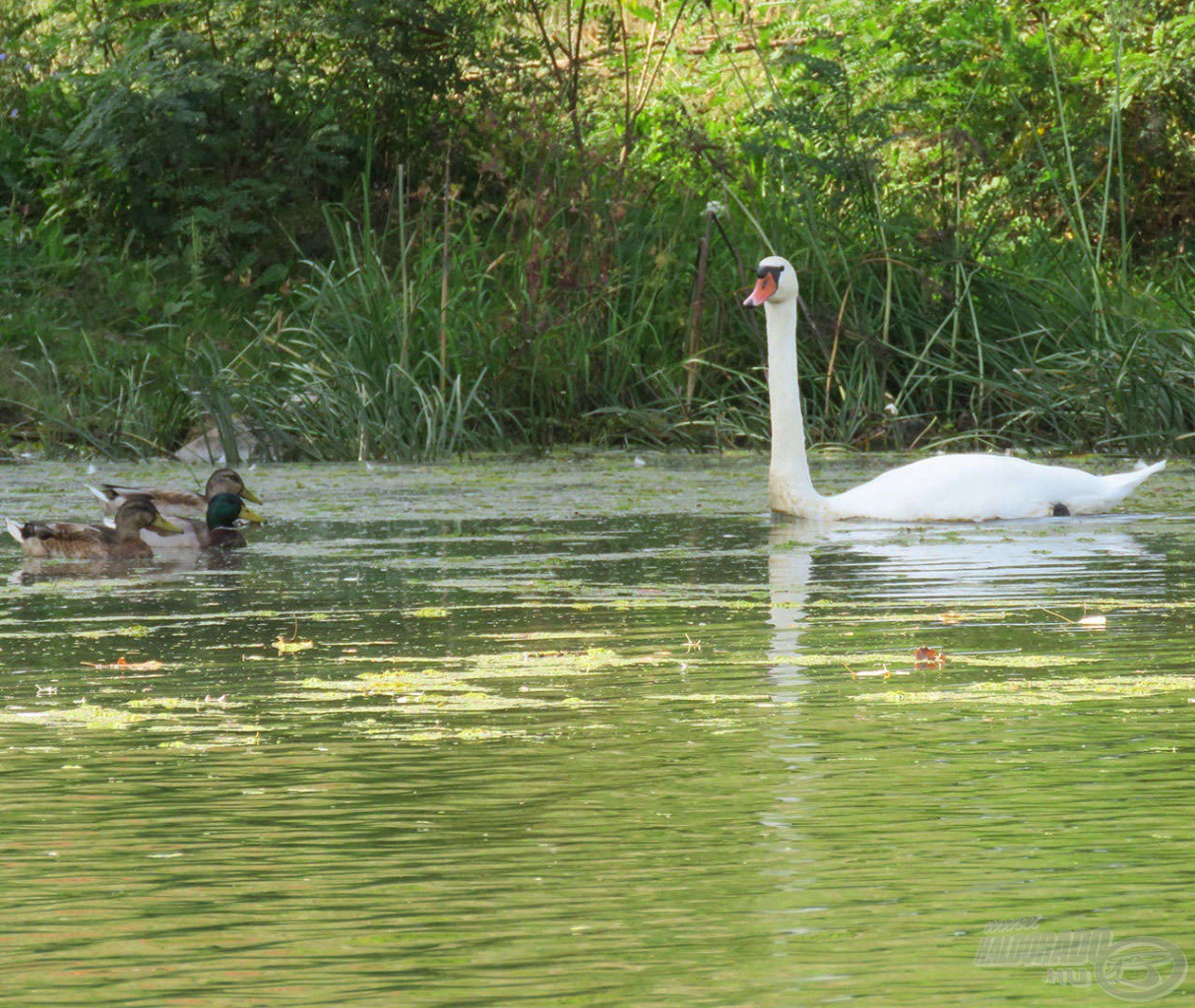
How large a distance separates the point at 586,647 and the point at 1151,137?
1162 cm

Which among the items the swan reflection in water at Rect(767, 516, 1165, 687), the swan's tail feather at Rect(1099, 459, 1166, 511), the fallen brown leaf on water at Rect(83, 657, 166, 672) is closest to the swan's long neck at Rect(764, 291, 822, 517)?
the swan reflection in water at Rect(767, 516, 1165, 687)

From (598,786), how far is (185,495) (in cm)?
590

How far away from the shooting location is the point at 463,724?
12.9 ft

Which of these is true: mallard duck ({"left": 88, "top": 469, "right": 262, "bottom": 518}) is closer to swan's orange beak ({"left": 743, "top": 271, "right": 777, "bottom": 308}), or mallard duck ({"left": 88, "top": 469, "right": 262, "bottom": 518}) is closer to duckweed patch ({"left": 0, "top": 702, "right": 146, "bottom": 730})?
swan's orange beak ({"left": 743, "top": 271, "right": 777, "bottom": 308})

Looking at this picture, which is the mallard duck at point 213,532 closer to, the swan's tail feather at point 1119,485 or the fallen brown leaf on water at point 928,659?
the swan's tail feather at point 1119,485

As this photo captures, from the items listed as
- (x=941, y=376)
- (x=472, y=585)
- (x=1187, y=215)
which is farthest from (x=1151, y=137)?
(x=472, y=585)

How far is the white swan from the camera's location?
8133 millimetres

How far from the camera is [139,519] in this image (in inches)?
312

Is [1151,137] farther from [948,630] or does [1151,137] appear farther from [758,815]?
[758,815]

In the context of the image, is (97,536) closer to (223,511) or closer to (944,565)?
(223,511)

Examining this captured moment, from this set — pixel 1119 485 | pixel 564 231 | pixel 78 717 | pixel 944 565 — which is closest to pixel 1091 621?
Result: pixel 944 565

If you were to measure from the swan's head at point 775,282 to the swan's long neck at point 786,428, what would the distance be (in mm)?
68

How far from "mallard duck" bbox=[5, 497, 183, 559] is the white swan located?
7.35ft

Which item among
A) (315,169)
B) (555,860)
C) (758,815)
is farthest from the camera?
(315,169)
